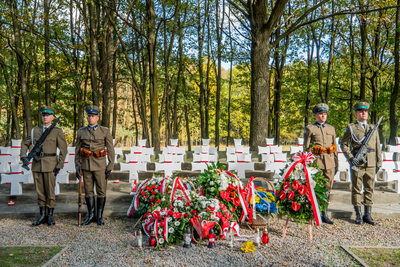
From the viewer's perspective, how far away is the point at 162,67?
70.8 ft

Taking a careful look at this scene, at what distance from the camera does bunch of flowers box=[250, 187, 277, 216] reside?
Result: 17.4ft

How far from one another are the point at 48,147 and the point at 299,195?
4735 millimetres

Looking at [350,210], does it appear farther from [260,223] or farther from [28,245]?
[28,245]

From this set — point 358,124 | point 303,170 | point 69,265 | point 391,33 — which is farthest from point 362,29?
point 69,265

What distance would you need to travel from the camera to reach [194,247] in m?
4.42

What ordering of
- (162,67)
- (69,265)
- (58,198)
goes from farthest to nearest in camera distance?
1. (162,67)
2. (58,198)
3. (69,265)

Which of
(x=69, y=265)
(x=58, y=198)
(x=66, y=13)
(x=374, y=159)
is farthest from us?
(x=66, y=13)

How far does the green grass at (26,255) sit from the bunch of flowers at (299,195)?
3.60 meters

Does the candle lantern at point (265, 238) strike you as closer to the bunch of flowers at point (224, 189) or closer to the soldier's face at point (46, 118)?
the bunch of flowers at point (224, 189)

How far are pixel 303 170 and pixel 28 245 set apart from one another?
4.53 meters

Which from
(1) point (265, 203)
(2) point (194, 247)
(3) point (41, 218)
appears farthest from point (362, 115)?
(3) point (41, 218)

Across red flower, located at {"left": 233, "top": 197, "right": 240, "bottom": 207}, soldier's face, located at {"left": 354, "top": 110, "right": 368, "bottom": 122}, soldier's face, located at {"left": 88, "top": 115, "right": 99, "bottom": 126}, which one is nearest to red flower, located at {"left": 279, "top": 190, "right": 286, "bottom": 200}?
red flower, located at {"left": 233, "top": 197, "right": 240, "bottom": 207}

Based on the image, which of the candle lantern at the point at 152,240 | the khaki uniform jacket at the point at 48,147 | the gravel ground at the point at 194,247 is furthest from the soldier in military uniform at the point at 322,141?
the khaki uniform jacket at the point at 48,147

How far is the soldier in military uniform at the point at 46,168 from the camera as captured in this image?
5.61 meters
